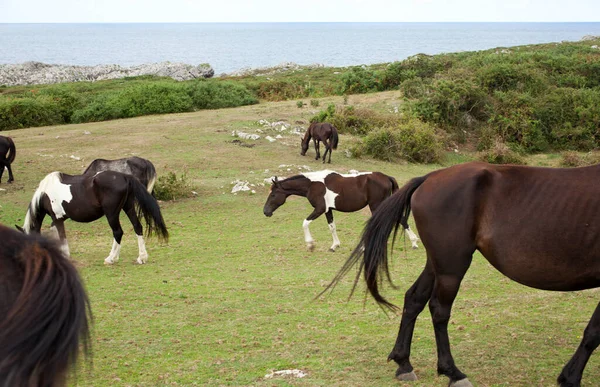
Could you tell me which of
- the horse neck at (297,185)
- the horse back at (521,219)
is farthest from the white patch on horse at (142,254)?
the horse back at (521,219)

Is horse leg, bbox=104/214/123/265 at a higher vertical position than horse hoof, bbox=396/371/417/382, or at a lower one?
lower

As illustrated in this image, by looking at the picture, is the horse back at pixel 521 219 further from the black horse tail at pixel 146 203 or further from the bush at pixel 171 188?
the bush at pixel 171 188

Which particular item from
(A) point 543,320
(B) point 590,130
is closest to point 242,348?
(A) point 543,320

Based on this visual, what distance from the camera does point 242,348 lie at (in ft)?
22.7

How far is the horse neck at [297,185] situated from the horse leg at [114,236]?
3430mm

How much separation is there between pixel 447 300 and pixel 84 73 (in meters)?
66.4

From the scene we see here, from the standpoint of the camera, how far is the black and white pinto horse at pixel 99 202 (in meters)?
11.4

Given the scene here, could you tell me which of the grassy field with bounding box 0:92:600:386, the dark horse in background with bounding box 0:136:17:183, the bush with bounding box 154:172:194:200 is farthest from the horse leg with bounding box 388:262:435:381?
the dark horse in background with bounding box 0:136:17:183

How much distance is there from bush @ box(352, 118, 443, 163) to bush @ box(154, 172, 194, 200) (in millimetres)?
7147

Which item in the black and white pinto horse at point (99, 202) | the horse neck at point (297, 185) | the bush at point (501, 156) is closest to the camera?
the black and white pinto horse at point (99, 202)

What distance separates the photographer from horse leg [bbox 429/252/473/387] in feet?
18.6

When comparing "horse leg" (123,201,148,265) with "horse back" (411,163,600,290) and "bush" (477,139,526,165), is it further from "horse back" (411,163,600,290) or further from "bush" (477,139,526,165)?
"bush" (477,139,526,165)

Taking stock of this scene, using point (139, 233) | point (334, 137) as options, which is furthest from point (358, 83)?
point (139, 233)

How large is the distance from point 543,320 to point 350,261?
279 cm
